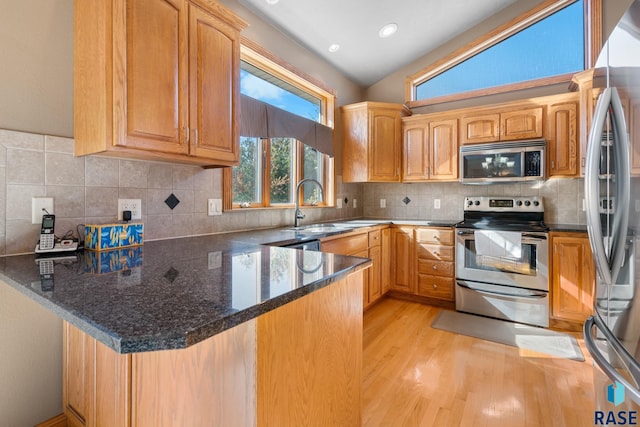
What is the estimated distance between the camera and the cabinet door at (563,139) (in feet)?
9.00

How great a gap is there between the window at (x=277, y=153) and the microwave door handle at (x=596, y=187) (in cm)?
201

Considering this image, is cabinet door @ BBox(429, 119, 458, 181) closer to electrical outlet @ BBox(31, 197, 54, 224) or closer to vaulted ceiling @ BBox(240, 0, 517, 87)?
vaulted ceiling @ BBox(240, 0, 517, 87)

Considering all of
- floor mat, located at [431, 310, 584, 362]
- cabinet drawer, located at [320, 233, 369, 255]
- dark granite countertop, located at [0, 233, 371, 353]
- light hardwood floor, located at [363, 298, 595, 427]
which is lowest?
light hardwood floor, located at [363, 298, 595, 427]

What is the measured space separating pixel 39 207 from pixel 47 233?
138 mm

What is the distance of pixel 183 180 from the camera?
1.93 m

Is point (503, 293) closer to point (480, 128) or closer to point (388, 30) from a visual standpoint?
point (480, 128)

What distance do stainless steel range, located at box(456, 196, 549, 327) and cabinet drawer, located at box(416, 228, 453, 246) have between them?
0.11m

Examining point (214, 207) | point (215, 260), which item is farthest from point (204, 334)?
point (214, 207)

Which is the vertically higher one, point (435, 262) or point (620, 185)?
point (620, 185)

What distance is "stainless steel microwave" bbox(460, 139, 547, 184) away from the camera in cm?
281

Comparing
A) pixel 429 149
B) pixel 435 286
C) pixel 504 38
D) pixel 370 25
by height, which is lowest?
pixel 435 286

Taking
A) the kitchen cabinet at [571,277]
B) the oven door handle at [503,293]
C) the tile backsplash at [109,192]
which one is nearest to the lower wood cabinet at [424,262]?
the oven door handle at [503,293]

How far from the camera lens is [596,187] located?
1078mm

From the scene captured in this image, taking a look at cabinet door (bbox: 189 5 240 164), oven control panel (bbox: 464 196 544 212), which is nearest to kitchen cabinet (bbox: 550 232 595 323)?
oven control panel (bbox: 464 196 544 212)
